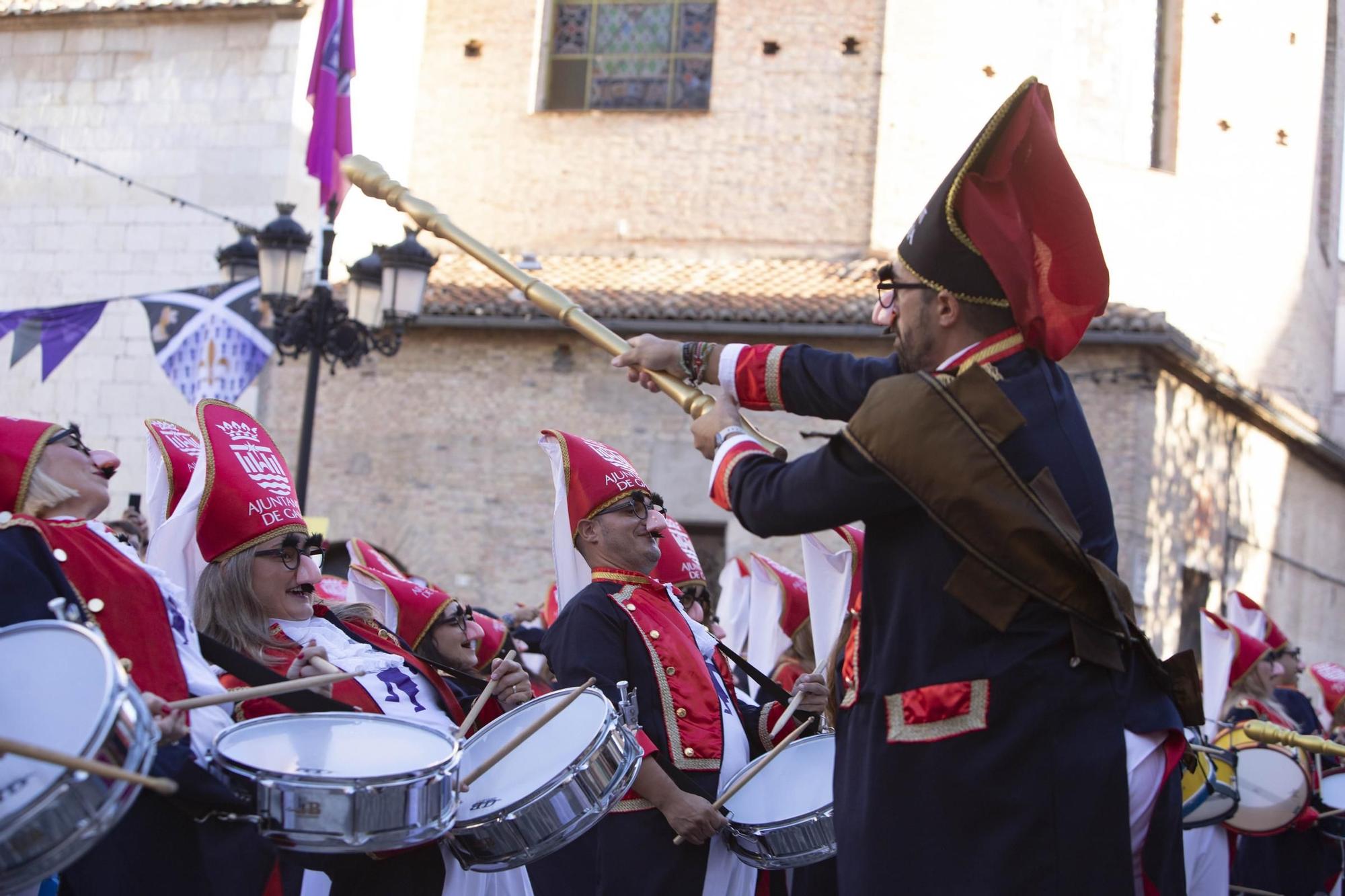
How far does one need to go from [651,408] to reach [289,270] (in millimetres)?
7398

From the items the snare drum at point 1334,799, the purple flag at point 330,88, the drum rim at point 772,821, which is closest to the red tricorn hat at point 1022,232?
the drum rim at point 772,821

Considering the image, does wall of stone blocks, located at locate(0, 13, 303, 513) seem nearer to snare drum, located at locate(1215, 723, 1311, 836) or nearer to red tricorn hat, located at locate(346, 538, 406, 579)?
red tricorn hat, located at locate(346, 538, 406, 579)

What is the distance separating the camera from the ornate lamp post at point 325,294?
13.0 meters

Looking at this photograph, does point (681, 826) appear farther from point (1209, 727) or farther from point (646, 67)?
point (646, 67)

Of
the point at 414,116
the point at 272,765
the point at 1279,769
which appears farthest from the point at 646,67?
the point at 272,765

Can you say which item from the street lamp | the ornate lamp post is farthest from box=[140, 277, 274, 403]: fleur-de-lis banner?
the ornate lamp post

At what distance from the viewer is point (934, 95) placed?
21375 mm

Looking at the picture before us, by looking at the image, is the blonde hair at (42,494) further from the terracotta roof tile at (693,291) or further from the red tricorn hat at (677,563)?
the terracotta roof tile at (693,291)

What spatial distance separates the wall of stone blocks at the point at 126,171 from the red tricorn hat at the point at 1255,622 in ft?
40.4

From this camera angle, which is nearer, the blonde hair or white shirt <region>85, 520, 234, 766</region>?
white shirt <region>85, 520, 234, 766</region>

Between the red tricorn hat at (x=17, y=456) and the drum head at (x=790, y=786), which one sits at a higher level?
the red tricorn hat at (x=17, y=456)

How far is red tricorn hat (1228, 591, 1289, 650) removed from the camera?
38.3 feet

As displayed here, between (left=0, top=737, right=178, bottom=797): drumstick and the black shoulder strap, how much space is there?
4.41 feet

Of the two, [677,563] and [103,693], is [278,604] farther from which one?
[677,563]
